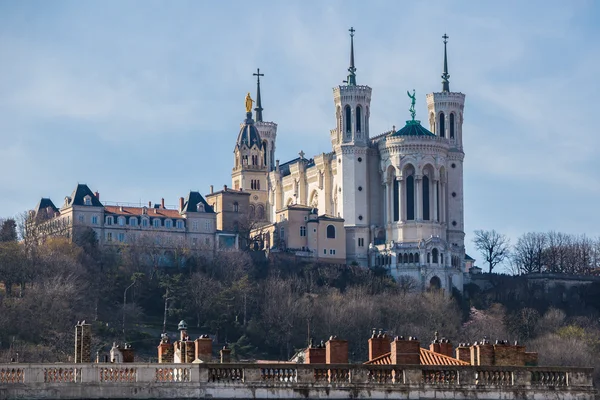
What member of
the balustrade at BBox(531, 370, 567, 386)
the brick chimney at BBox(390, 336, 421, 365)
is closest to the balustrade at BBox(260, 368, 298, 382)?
the balustrade at BBox(531, 370, 567, 386)

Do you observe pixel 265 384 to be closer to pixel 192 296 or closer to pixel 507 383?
pixel 507 383

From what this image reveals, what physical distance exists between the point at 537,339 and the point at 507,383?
458 ft

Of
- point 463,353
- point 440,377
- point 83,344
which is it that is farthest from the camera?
point 463,353

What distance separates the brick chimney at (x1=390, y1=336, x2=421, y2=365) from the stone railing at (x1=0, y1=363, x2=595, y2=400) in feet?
21.8

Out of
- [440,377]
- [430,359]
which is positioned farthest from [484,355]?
[440,377]

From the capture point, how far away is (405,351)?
2149 inches

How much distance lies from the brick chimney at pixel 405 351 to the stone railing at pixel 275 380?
6.66m

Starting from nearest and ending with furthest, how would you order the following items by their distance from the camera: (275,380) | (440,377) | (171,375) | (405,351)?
(171,375) < (275,380) < (440,377) < (405,351)

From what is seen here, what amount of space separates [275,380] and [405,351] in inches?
356

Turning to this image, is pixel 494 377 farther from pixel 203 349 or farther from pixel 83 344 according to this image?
pixel 83 344

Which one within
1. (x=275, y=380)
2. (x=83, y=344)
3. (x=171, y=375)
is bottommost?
(x=275, y=380)

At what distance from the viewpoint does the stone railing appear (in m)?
45.0

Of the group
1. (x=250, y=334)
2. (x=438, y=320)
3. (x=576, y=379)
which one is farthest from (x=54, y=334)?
(x=576, y=379)

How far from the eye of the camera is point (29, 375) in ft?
148
